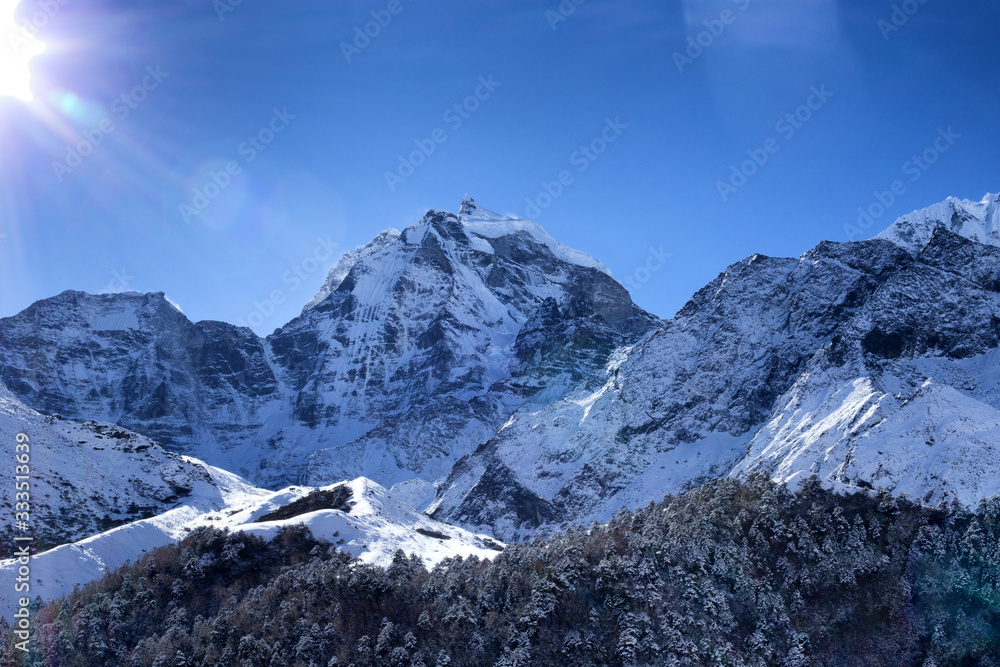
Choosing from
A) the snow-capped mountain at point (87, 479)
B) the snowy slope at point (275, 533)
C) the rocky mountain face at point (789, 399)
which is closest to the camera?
the snowy slope at point (275, 533)

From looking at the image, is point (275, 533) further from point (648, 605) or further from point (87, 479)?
point (87, 479)

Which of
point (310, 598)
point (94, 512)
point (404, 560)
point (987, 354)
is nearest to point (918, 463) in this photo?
point (987, 354)

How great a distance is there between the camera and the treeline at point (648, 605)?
4756 centimetres

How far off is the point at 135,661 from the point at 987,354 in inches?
4404

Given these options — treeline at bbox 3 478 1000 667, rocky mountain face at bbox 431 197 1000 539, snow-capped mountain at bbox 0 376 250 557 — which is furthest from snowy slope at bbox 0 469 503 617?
rocky mountain face at bbox 431 197 1000 539

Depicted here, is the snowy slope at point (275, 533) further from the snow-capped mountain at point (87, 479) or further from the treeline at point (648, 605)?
the snow-capped mountain at point (87, 479)

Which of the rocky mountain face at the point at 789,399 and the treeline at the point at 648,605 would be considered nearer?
the treeline at the point at 648,605

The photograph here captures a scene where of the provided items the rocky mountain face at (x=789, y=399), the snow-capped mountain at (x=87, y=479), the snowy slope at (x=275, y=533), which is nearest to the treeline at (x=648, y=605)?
the snowy slope at (x=275, y=533)

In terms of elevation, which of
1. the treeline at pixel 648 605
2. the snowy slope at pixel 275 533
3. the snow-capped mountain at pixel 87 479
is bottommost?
the treeline at pixel 648 605

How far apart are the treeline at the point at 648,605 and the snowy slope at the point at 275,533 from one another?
226 inches

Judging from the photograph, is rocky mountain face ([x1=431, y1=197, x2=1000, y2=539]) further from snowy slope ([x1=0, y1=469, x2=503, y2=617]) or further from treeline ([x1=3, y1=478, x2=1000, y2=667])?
snowy slope ([x1=0, y1=469, x2=503, y2=617])

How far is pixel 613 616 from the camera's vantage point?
163ft

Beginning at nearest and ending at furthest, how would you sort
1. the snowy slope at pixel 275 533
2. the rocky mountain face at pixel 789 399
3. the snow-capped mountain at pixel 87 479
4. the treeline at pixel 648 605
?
the treeline at pixel 648 605
the snowy slope at pixel 275 533
the snow-capped mountain at pixel 87 479
the rocky mountain face at pixel 789 399

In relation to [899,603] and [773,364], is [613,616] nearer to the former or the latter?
[899,603]
